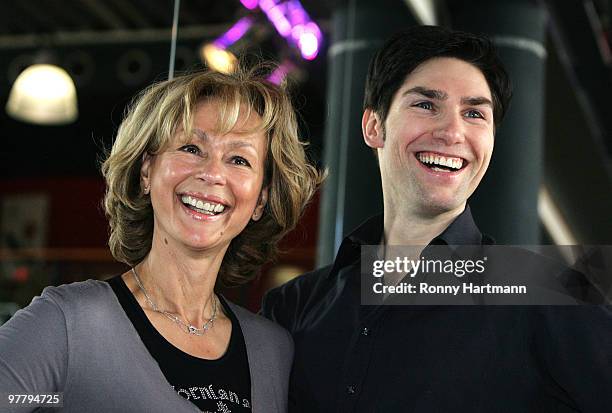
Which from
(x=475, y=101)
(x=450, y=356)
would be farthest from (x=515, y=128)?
(x=450, y=356)

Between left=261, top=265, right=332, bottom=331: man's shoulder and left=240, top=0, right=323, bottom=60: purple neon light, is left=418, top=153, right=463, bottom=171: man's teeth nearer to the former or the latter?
left=261, top=265, right=332, bottom=331: man's shoulder

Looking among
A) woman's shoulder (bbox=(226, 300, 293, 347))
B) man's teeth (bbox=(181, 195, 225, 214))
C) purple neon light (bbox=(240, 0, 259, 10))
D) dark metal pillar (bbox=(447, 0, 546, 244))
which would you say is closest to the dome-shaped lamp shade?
man's teeth (bbox=(181, 195, 225, 214))

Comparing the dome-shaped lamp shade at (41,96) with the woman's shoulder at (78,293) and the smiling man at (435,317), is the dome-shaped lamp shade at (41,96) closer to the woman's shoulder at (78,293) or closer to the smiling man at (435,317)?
the woman's shoulder at (78,293)

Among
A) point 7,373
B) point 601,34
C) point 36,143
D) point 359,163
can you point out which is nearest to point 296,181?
point 359,163

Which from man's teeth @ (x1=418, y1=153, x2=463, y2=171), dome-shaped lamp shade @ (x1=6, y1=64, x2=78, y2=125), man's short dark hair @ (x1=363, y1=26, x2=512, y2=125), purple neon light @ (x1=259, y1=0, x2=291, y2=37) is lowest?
man's teeth @ (x1=418, y1=153, x2=463, y2=171)

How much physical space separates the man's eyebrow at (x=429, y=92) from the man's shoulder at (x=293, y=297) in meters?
0.43

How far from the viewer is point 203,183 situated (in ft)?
5.39

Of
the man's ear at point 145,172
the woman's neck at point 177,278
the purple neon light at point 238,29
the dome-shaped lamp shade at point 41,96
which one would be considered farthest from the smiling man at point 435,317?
the purple neon light at point 238,29

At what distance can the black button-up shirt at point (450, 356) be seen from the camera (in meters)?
1.51

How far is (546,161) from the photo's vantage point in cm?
224

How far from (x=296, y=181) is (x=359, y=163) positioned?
0.38m

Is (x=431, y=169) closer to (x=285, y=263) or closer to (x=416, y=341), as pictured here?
(x=416, y=341)

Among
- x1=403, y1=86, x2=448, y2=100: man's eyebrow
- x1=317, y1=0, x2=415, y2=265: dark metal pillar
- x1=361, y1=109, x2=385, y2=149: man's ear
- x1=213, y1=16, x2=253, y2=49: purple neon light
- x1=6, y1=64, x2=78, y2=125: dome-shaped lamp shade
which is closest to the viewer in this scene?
x1=6, y1=64, x2=78, y2=125: dome-shaped lamp shade

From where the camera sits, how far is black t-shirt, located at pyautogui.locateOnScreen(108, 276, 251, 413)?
1526 millimetres
